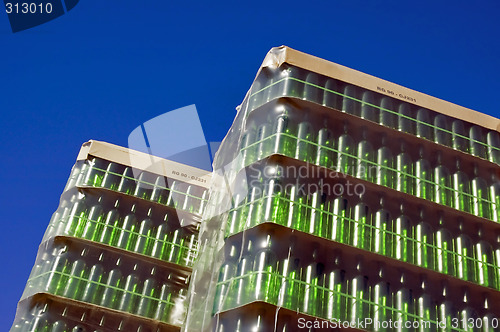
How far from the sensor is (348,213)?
11.7 m

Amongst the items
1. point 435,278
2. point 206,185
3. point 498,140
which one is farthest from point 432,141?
point 206,185

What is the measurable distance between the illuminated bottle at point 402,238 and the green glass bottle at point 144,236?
17.7ft

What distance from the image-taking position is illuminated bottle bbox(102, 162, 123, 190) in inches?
582

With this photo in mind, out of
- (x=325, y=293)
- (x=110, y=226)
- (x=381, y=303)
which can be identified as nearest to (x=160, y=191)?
(x=110, y=226)

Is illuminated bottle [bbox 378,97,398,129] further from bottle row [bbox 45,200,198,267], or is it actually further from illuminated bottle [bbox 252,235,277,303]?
bottle row [bbox 45,200,198,267]

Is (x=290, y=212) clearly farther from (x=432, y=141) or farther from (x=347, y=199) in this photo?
(x=432, y=141)

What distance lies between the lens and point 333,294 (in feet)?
35.1

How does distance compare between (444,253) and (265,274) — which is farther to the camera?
(444,253)

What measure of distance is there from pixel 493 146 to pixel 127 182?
7946 millimetres

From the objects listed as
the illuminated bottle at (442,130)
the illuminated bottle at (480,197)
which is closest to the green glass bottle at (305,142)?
the illuminated bottle at (442,130)

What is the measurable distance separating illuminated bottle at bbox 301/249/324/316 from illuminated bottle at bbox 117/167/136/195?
542 centimetres

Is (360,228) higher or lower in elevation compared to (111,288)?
higher

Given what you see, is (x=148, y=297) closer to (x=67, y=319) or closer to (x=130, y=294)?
(x=130, y=294)

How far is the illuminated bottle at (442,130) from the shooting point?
13250mm
